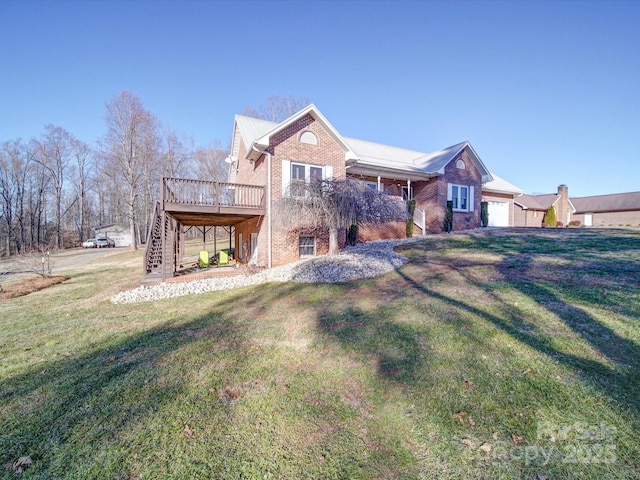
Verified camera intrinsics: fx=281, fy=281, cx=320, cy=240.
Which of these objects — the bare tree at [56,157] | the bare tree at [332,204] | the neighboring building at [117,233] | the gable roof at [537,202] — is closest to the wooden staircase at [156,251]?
the bare tree at [332,204]

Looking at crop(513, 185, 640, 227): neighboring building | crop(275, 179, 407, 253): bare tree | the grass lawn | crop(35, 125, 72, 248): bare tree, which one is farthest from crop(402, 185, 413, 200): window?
crop(35, 125, 72, 248): bare tree

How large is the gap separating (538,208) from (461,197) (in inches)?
667

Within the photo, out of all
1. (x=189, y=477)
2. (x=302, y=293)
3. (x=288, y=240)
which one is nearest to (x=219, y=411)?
(x=189, y=477)

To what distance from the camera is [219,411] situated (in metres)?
3.28

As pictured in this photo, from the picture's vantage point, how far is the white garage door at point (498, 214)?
21.9 metres

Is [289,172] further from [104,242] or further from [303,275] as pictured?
[104,242]

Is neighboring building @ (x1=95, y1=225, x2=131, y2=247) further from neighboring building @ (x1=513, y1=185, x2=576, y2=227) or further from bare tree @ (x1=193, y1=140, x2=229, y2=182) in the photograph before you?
neighboring building @ (x1=513, y1=185, x2=576, y2=227)

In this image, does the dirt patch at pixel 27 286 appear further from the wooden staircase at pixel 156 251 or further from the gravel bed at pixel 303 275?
the gravel bed at pixel 303 275

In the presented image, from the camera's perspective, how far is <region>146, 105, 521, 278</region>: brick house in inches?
468

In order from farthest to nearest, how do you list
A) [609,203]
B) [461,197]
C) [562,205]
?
1. [609,203]
2. [562,205]
3. [461,197]

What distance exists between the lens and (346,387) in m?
3.65

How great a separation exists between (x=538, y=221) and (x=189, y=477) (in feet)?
116

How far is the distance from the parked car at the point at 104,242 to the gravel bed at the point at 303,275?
43083 mm

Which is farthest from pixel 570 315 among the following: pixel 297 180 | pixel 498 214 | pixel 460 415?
pixel 498 214
